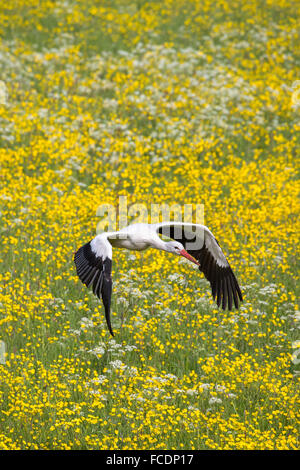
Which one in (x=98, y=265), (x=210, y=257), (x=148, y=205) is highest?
(x=148, y=205)

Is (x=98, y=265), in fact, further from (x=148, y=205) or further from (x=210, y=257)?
(x=148, y=205)

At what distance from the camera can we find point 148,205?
11.2 m

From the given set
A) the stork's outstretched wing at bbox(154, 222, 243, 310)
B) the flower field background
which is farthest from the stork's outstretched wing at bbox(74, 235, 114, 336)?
the stork's outstretched wing at bbox(154, 222, 243, 310)

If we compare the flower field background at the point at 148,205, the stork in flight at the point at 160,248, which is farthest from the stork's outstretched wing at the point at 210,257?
the flower field background at the point at 148,205

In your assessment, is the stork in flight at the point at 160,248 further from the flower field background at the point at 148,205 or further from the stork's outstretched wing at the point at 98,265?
the flower field background at the point at 148,205

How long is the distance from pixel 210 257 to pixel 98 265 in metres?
1.88

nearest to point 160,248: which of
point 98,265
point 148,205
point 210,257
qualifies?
point 98,265

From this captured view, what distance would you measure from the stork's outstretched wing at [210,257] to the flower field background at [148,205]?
9.5 inches

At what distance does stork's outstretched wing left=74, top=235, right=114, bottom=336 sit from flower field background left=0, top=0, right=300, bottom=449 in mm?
586

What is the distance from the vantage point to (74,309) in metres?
8.68

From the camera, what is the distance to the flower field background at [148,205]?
7.12 meters

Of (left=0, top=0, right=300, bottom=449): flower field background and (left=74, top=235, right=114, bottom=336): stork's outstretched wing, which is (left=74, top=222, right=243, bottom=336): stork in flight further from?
(left=0, top=0, right=300, bottom=449): flower field background

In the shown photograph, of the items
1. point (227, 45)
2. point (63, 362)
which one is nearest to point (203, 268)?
point (63, 362)

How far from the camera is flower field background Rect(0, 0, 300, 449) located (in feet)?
23.4
